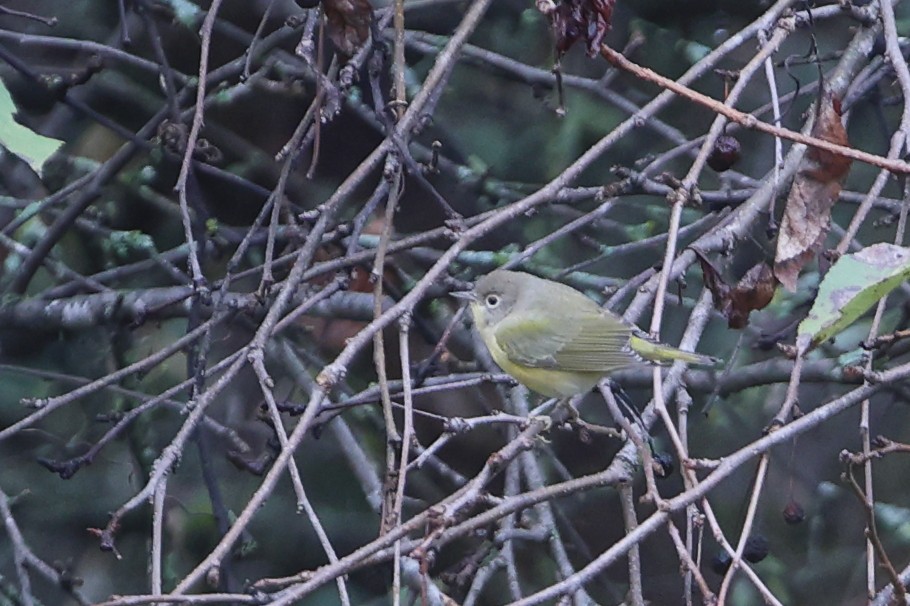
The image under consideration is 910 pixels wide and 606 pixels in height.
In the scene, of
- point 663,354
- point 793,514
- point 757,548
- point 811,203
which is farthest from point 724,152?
point 793,514

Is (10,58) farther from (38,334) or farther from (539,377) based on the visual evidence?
(539,377)

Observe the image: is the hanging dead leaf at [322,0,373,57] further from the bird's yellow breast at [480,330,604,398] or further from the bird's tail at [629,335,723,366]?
the bird's yellow breast at [480,330,604,398]

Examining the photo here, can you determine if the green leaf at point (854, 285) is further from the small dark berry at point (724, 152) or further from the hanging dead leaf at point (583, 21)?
the small dark berry at point (724, 152)

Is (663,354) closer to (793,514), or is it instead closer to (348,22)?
(793,514)

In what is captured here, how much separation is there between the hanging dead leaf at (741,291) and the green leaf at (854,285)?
0.82 metres

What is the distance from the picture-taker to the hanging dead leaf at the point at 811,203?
8.50 feet

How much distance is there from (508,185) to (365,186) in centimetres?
66

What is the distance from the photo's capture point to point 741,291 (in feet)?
8.89

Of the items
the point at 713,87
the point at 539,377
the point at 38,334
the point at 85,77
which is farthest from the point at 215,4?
the point at 713,87

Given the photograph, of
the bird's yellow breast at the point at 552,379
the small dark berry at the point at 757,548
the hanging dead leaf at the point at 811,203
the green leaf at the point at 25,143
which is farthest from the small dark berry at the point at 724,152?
the green leaf at the point at 25,143

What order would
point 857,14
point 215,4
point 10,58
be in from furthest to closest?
point 10,58 → point 857,14 → point 215,4

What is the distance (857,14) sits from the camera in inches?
129

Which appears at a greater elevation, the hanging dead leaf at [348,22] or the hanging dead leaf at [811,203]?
the hanging dead leaf at [348,22]

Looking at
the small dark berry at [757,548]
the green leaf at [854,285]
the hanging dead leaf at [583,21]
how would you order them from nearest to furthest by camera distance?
the green leaf at [854,285] < the hanging dead leaf at [583,21] < the small dark berry at [757,548]
